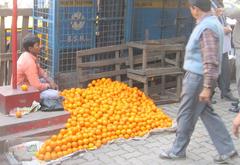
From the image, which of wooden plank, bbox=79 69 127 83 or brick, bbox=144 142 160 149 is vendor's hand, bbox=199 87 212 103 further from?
wooden plank, bbox=79 69 127 83

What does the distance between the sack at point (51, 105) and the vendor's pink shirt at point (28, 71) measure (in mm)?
280

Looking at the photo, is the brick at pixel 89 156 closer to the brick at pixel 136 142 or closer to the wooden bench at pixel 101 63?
the brick at pixel 136 142

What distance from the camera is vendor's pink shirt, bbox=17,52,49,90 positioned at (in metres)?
5.59

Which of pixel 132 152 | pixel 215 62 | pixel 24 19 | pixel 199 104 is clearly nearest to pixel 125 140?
pixel 132 152

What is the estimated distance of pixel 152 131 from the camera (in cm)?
552

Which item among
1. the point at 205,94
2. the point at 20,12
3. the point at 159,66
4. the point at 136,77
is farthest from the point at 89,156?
the point at 20,12

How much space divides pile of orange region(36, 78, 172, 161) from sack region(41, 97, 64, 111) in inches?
7.8

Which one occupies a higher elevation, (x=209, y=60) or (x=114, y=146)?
(x=209, y=60)

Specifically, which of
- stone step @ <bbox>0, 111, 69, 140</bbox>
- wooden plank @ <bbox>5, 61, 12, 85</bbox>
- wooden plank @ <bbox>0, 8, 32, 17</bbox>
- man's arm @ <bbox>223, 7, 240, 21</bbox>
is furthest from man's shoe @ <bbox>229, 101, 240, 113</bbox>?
wooden plank @ <bbox>0, 8, 32, 17</bbox>

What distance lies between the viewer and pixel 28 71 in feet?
18.4

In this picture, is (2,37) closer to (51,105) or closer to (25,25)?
(25,25)

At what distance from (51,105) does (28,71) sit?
57cm

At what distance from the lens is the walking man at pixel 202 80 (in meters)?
4.17

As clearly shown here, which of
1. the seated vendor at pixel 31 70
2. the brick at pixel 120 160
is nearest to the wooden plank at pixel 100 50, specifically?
the seated vendor at pixel 31 70
